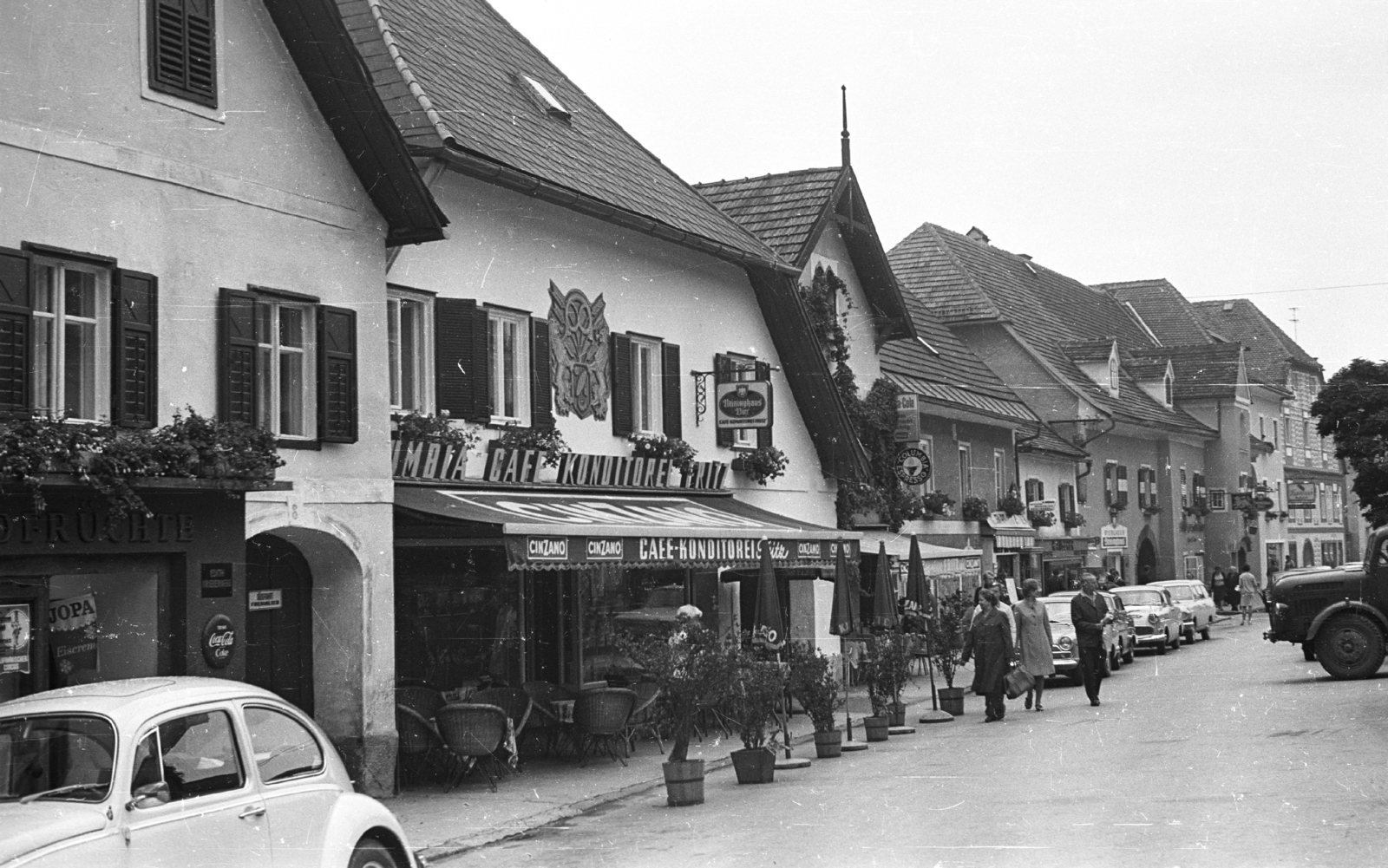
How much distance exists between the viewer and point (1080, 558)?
49.5 m

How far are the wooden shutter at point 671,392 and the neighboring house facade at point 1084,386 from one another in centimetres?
2549

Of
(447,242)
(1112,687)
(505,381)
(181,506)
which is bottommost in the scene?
(1112,687)

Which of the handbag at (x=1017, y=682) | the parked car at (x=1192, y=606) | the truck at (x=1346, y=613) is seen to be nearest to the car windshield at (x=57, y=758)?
the handbag at (x=1017, y=682)

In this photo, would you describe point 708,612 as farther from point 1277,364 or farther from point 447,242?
point 1277,364

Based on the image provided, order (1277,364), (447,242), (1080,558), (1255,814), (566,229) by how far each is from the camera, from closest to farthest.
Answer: (1255,814)
(447,242)
(566,229)
(1080,558)
(1277,364)

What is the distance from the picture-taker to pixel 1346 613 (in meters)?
25.0

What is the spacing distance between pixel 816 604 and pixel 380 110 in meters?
14.8

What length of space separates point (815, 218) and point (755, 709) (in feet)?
45.5

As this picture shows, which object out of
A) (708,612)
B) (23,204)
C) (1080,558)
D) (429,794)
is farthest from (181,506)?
(1080,558)

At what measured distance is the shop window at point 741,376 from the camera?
2430 cm

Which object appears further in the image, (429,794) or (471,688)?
(471,688)

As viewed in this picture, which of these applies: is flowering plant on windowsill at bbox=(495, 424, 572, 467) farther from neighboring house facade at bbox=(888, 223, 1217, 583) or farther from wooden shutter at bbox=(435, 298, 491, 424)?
neighboring house facade at bbox=(888, 223, 1217, 583)

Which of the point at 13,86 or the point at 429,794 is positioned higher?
the point at 13,86

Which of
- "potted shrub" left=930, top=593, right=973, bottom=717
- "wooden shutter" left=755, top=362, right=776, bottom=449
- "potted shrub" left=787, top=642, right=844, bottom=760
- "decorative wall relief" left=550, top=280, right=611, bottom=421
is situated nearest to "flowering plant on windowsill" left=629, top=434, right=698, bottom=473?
"decorative wall relief" left=550, top=280, right=611, bottom=421
